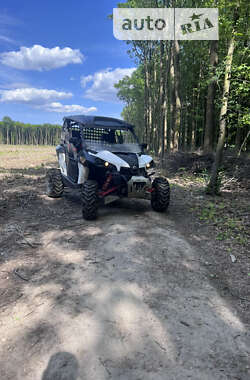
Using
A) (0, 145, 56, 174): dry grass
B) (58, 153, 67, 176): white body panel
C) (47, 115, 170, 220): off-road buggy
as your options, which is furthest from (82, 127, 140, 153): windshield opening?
(0, 145, 56, 174): dry grass

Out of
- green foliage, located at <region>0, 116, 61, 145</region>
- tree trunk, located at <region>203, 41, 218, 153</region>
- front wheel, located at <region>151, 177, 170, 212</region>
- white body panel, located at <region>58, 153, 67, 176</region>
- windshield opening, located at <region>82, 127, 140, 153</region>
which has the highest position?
green foliage, located at <region>0, 116, 61, 145</region>

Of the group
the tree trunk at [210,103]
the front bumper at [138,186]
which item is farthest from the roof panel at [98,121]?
the tree trunk at [210,103]

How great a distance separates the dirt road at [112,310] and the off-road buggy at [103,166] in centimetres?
90

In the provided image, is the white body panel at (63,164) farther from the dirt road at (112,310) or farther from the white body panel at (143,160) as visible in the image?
the dirt road at (112,310)

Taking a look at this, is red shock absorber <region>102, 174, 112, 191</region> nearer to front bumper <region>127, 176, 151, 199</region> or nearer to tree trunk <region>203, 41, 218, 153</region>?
front bumper <region>127, 176, 151, 199</region>

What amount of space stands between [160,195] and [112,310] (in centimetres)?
389

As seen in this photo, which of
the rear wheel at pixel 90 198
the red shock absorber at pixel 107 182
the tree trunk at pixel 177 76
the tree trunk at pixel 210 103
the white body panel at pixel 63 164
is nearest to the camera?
the rear wheel at pixel 90 198

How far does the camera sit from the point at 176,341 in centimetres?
279

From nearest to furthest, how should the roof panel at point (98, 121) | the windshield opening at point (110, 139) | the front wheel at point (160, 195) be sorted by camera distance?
1. the front wheel at point (160, 195)
2. the windshield opening at point (110, 139)
3. the roof panel at point (98, 121)

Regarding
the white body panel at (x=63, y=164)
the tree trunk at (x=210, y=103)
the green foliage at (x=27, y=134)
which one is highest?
the green foliage at (x=27, y=134)

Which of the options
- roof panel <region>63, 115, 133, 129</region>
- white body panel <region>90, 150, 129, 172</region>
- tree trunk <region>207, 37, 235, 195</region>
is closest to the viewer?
white body panel <region>90, 150, 129, 172</region>

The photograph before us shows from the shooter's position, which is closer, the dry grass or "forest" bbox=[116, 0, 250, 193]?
"forest" bbox=[116, 0, 250, 193]

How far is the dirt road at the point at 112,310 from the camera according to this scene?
249cm

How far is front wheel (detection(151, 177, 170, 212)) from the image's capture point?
6676 mm
